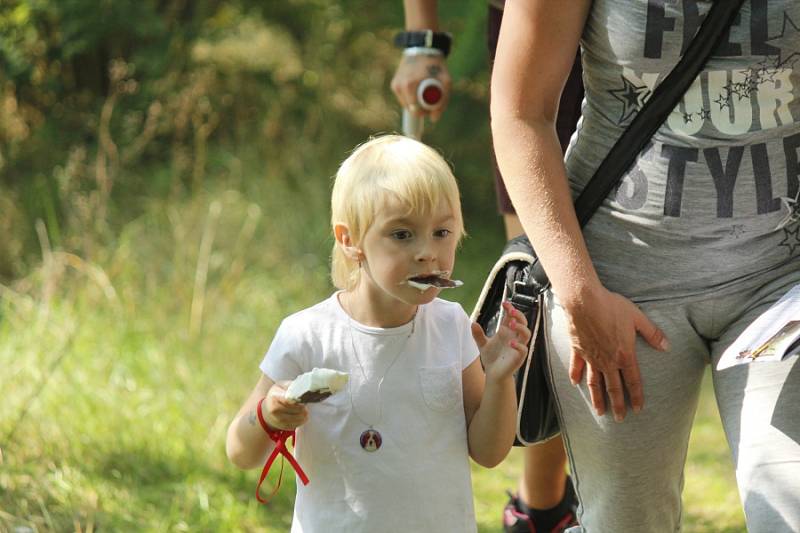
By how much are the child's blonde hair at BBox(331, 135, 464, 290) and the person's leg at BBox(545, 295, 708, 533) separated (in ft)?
1.10

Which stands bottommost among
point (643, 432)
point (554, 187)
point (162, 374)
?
point (162, 374)

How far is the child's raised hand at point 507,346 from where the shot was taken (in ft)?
7.47

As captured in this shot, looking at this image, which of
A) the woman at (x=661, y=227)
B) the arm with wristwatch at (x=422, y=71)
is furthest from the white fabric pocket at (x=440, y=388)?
the arm with wristwatch at (x=422, y=71)

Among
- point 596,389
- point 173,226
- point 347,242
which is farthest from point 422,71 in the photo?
point 173,226

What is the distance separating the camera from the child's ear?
2.38 meters

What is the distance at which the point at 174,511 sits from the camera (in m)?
3.79

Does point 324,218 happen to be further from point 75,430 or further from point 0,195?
point 75,430

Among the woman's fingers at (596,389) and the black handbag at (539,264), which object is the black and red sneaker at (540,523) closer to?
the black handbag at (539,264)

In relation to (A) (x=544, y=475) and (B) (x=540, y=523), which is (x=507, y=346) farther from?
(B) (x=540, y=523)

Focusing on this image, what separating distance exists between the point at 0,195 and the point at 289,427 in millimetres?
4506

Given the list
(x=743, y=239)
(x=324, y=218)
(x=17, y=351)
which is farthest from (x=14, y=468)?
(x=324, y=218)

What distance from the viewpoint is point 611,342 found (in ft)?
7.52

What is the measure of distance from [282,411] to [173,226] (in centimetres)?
408

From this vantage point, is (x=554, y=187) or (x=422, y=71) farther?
(x=422, y=71)
